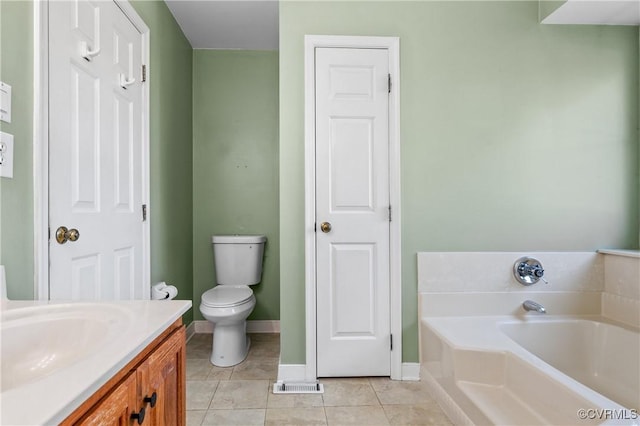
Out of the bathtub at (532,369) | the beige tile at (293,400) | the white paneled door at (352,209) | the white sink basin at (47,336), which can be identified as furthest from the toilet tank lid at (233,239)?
the white sink basin at (47,336)

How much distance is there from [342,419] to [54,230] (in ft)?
4.97

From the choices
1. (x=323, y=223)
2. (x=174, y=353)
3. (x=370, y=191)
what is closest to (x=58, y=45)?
(x=174, y=353)

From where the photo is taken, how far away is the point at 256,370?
2154 mm

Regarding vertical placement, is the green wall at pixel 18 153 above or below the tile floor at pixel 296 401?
above

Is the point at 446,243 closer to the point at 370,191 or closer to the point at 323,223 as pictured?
the point at 370,191

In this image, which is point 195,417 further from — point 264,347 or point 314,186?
point 314,186

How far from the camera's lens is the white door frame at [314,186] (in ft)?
6.51

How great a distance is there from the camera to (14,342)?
0.71 meters

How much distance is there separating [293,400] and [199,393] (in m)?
0.55

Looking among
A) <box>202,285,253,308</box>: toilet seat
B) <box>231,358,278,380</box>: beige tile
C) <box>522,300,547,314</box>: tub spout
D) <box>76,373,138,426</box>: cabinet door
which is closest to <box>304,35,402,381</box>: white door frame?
<box>231,358,278,380</box>: beige tile

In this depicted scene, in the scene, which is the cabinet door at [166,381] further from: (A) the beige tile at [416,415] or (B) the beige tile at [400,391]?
(B) the beige tile at [400,391]

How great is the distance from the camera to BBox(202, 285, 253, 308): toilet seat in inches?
83.5

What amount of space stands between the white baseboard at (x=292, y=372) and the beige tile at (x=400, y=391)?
0.43 metres

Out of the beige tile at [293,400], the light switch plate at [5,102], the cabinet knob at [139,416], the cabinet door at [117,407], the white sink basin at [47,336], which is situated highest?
the light switch plate at [5,102]
